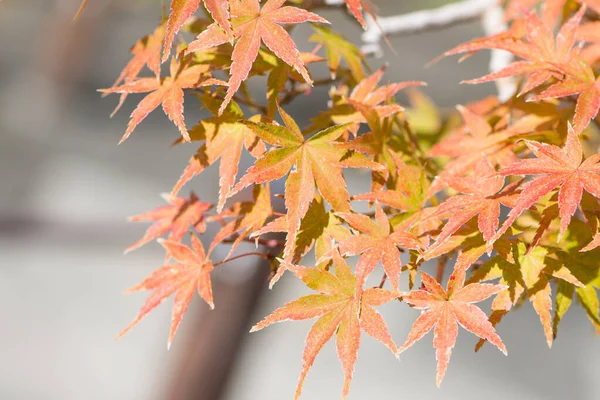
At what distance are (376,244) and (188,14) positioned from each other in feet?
1.05

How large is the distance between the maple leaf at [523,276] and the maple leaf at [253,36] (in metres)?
0.30

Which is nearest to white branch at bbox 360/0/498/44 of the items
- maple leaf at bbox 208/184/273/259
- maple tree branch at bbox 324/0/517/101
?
maple tree branch at bbox 324/0/517/101

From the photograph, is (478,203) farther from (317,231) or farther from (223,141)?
(223,141)

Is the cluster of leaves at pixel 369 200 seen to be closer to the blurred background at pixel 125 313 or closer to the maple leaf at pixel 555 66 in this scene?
the maple leaf at pixel 555 66

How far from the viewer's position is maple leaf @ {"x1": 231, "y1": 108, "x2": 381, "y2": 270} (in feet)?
2.22

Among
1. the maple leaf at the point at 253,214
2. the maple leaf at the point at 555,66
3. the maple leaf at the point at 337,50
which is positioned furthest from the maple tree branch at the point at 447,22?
the maple leaf at the point at 253,214

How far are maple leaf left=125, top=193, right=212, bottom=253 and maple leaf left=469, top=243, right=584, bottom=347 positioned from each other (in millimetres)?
410

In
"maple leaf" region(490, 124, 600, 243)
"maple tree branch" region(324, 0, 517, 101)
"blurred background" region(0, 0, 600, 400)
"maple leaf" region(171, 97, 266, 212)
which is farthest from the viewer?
"blurred background" region(0, 0, 600, 400)

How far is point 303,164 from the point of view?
0.71 m

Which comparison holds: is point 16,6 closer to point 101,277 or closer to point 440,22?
point 101,277

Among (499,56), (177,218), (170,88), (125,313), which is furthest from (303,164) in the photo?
(125,313)

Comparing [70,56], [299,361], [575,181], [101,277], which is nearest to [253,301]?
[575,181]

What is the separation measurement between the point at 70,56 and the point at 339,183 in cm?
497

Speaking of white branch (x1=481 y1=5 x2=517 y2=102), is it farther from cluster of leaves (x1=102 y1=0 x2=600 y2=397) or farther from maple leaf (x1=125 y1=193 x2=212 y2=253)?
maple leaf (x1=125 y1=193 x2=212 y2=253)
